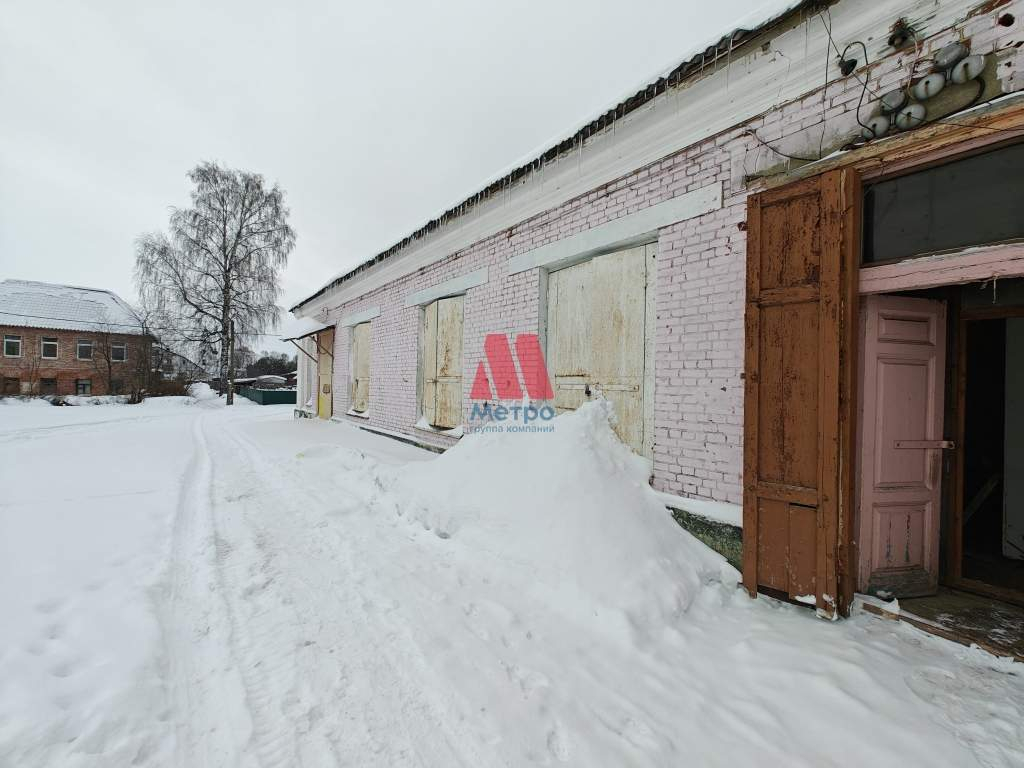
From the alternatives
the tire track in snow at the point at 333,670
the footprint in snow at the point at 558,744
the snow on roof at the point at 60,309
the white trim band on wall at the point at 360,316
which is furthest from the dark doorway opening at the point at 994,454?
the snow on roof at the point at 60,309

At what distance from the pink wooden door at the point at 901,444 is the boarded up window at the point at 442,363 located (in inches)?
193

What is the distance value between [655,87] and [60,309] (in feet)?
122

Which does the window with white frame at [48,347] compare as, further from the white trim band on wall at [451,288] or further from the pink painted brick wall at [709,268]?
the pink painted brick wall at [709,268]

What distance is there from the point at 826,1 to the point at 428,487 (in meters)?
4.94

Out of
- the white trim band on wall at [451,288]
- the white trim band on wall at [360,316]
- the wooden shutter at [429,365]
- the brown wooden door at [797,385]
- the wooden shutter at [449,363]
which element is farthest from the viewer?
the white trim band on wall at [360,316]

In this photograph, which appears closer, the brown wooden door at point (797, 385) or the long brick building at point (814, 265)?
the long brick building at point (814, 265)

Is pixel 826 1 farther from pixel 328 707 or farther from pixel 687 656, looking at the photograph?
pixel 328 707

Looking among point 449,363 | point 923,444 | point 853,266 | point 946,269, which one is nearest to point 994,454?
point 923,444

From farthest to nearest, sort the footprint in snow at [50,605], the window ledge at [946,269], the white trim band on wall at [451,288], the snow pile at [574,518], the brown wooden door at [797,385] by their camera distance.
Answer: the white trim band on wall at [451,288]
the snow pile at [574,518]
the brown wooden door at [797,385]
the footprint in snow at [50,605]
the window ledge at [946,269]

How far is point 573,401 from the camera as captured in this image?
15.9ft

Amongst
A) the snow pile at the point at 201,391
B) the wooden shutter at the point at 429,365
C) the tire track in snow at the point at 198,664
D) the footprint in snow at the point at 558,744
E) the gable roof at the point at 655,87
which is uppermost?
the gable roof at the point at 655,87

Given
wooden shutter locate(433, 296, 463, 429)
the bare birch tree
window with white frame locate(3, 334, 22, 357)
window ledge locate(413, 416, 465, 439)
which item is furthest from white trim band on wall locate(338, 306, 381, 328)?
window with white frame locate(3, 334, 22, 357)

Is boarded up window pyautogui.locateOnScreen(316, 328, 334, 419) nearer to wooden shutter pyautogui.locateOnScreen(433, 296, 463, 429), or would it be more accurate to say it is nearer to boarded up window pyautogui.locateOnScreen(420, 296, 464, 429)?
boarded up window pyautogui.locateOnScreen(420, 296, 464, 429)

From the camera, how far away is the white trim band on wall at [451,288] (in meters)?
6.34
